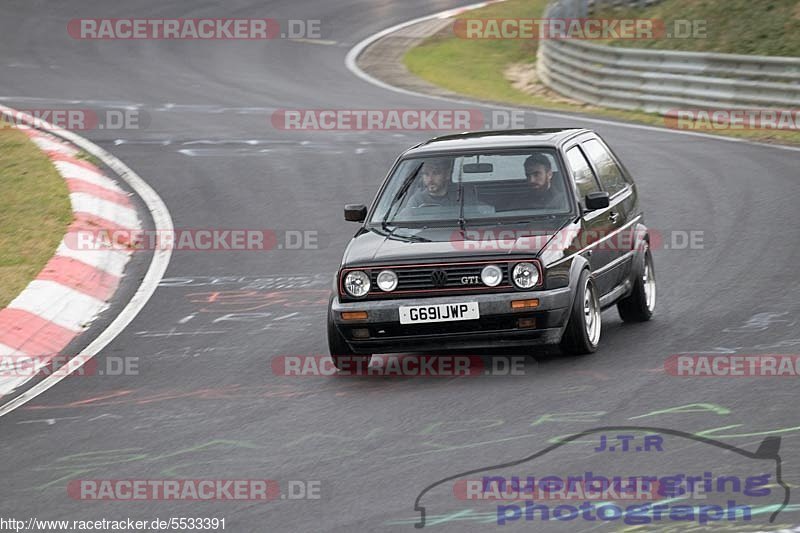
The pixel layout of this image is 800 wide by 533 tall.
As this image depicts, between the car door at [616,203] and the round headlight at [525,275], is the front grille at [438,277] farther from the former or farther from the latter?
the car door at [616,203]

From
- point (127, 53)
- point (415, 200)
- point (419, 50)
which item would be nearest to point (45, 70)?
point (127, 53)

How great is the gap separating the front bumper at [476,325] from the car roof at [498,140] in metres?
1.49

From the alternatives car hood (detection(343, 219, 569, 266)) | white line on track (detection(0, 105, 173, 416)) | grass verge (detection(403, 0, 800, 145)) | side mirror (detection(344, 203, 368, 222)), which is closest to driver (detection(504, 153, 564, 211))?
car hood (detection(343, 219, 569, 266))

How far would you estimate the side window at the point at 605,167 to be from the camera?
1032 cm

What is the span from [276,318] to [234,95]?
1609cm

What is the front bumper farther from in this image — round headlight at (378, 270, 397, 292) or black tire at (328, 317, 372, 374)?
black tire at (328, 317, 372, 374)

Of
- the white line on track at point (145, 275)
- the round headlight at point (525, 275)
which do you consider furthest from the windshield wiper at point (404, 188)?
the white line on track at point (145, 275)

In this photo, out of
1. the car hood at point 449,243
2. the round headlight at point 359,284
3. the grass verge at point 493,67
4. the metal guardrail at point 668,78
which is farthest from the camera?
the grass verge at point 493,67

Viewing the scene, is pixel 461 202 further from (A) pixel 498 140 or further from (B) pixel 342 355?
(B) pixel 342 355

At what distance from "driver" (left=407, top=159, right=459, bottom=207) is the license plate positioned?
117 centimetres

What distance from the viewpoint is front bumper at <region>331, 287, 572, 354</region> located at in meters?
8.59

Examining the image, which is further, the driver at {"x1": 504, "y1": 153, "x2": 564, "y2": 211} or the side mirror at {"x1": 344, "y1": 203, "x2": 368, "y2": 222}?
the side mirror at {"x1": 344, "y1": 203, "x2": 368, "y2": 222}

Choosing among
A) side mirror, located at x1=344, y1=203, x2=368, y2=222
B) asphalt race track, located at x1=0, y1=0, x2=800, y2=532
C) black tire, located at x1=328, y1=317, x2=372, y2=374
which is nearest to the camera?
asphalt race track, located at x1=0, y1=0, x2=800, y2=532

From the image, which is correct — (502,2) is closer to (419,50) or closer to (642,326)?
(419,50)
